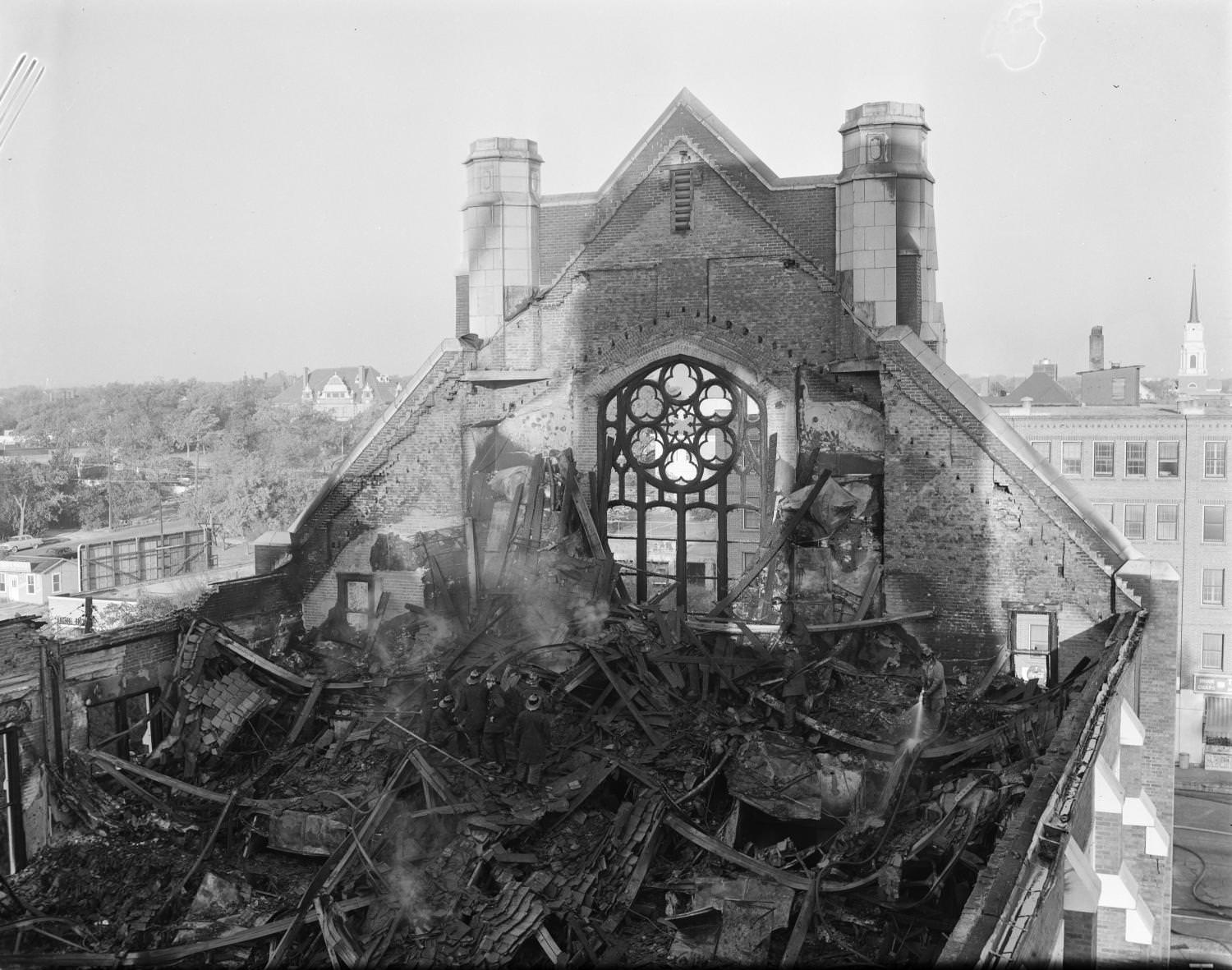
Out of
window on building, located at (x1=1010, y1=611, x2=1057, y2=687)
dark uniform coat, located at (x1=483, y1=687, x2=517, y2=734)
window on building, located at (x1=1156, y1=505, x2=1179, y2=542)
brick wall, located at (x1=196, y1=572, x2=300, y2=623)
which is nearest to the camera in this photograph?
dark uniform coat, located at (x1=483, y1=687, x2=517, y2=734)

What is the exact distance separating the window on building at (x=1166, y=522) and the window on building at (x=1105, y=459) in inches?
84.4

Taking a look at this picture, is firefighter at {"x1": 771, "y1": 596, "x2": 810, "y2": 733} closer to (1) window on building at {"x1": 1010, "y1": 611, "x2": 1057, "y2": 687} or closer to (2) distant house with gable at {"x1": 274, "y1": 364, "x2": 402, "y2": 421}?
(1) window on building at {"x1": 1010, "y1": 611, "x2": 1057, "y2": 687}

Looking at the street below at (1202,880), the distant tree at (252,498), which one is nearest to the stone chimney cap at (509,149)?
the street below at (1202,880)

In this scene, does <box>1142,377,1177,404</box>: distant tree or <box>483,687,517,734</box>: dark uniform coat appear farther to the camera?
<box>1142,377,1177,404</box>: distant tree

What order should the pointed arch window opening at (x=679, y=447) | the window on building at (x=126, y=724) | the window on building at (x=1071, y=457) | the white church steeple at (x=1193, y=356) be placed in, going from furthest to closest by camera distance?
the white church steeple at (x=1193, y=356), the window on building at (x=1071, y=457), the pointed arch window opening at (x=679, y=447), the window on building at (x=126, y=724)

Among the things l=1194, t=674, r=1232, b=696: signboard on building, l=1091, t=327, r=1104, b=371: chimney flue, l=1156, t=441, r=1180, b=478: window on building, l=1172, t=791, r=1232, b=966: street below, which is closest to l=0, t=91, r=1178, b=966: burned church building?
l=1172, t=791, r=1232, b=966: street below

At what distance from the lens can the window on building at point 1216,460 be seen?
3906 cm

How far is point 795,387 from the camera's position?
56.1ft

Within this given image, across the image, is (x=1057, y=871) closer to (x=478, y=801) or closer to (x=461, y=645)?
(x=478, y=801)

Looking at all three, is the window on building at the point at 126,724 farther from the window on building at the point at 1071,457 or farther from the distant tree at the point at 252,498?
the distant tree at the point at 252,498

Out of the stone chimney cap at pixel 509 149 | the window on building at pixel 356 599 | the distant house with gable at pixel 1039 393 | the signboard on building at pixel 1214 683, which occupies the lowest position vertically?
the signboard on building at pixel 1214 683

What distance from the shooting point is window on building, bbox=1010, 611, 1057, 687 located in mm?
15344

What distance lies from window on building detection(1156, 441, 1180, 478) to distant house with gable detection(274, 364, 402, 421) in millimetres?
45618

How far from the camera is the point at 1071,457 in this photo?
42.0m
